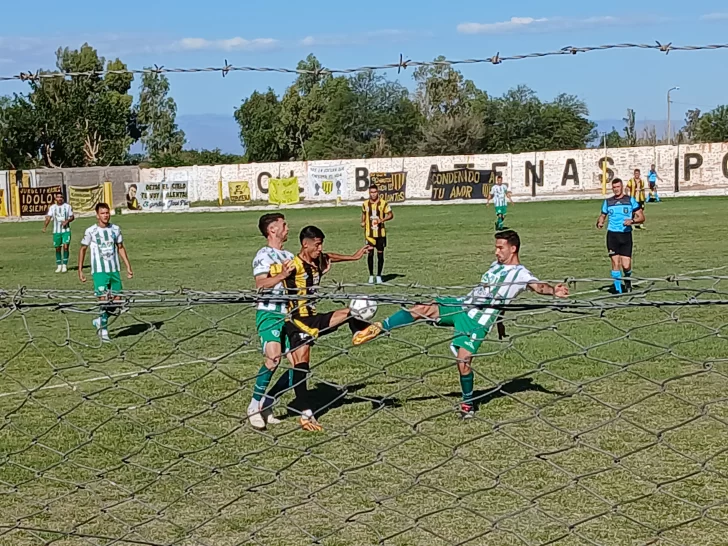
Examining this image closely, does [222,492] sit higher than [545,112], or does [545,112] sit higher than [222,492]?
[545,112]

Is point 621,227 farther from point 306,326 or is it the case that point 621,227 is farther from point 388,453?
point 388,453

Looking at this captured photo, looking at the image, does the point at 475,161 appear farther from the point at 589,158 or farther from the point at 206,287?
the point at 206,287

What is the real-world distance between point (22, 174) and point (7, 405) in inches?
1912

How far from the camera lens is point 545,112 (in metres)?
85.2

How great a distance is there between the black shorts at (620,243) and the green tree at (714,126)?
62.6 meters

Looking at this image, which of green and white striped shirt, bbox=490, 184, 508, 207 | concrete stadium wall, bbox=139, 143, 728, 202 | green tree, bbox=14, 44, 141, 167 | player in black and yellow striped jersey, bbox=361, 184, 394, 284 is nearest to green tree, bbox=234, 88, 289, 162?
green tree, bbox=14, 44, 141, 167

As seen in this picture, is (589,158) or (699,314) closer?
(699,314)

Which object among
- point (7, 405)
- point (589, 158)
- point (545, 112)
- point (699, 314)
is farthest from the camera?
point (545, 112)

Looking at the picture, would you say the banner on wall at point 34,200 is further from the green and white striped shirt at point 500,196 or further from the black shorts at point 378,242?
the black shorts at point 378,242

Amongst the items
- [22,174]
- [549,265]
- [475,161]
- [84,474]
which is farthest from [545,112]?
[84,474]

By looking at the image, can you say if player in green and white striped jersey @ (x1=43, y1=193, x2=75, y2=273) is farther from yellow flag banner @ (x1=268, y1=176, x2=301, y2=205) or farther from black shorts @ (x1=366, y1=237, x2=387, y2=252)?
yellow flag banner @ (x1=268, y1=176, x2=301, y2=205)

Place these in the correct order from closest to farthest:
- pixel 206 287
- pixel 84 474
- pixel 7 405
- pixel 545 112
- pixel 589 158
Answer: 1. pixel 84 474
2. pixel 7 405
3. pixel 206 287
4. pixel 589 158
5. pixel 545 112

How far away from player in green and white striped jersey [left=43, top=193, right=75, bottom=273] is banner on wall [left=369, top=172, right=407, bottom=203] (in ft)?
100

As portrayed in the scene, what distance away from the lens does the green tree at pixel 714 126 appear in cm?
7538
